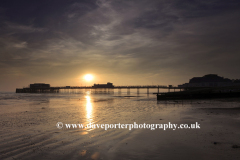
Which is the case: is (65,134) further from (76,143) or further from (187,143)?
(187,143)

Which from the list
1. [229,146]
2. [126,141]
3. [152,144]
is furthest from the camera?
[126,141]

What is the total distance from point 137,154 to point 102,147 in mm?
1970

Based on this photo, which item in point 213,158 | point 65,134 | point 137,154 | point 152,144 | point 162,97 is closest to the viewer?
point 213,158

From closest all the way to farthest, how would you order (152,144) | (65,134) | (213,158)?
(213,158), (152,144), (65,134)

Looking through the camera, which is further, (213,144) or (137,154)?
(213,144)

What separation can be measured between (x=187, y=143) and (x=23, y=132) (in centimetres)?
1094

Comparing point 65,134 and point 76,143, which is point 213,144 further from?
point 65,134

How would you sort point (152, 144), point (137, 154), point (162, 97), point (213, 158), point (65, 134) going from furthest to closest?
point (162, 97)
point (65, 134)
point (152, 144)
point (137, 154)
point (213, 158)

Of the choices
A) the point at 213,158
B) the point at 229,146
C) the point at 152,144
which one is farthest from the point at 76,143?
the point at 229,146

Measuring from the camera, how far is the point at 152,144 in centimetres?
932

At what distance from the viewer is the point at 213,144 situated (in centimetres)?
904

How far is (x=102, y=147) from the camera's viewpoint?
891 centimetres

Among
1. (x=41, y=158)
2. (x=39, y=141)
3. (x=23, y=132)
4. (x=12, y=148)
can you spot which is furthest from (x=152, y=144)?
(x=23, y=132)

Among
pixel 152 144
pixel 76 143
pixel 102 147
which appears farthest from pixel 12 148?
pixel 152 144
